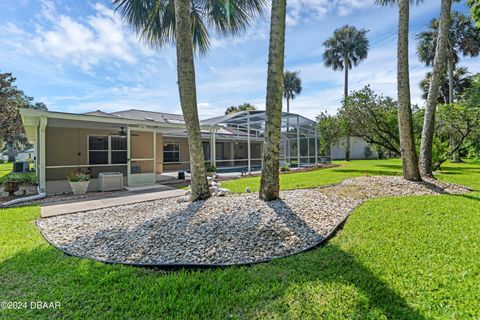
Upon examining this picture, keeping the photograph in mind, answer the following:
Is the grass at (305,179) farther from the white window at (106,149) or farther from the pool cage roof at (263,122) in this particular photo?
the white window at (106,149)

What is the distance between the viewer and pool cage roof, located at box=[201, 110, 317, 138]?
16484 millimetres

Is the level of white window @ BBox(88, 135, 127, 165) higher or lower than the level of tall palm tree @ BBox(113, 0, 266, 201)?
lower

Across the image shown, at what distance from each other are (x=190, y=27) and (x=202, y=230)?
17.0 ft

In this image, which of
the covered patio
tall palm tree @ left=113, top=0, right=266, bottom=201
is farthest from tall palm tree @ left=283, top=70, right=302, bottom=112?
tall palm tree @ left=113, top=0, right=266, bottom=201

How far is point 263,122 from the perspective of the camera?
17891mm

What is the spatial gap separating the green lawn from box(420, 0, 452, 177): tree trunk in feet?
21.6

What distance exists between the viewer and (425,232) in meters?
4.17

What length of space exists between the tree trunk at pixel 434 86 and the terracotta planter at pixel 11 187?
15833 mm

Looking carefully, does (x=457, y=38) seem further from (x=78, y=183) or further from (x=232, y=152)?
(x=78, y=183)

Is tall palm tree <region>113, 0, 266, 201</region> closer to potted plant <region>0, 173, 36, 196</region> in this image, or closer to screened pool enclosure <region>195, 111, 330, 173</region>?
potted plant <region>0, 173, 36, 196</region>

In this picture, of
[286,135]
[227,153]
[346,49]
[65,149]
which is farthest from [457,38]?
[65,149]

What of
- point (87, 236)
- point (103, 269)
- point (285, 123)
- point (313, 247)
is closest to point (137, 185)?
point (87, 236)

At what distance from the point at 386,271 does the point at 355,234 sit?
4.31 ft

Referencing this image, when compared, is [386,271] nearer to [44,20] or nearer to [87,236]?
[87,236]
